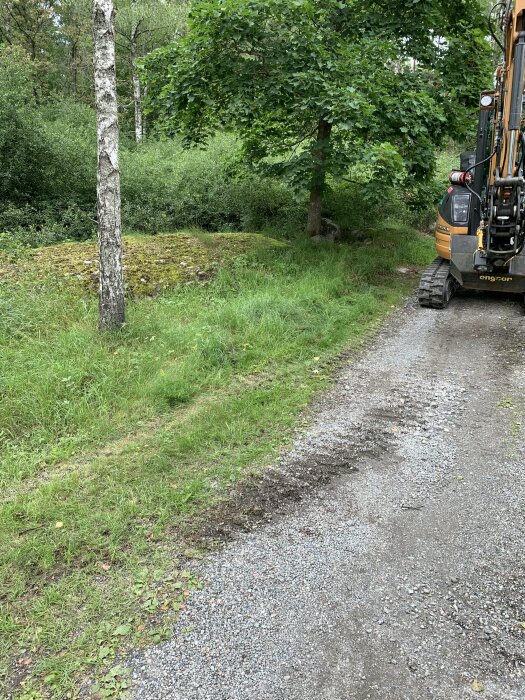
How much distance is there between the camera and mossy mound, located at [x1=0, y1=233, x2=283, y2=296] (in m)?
7.72

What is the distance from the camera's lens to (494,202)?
24.4ft

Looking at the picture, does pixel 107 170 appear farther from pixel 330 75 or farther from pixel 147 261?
pixel 330 75

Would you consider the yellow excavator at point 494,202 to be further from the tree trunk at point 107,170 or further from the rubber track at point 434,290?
the tree trunk at point 107,170

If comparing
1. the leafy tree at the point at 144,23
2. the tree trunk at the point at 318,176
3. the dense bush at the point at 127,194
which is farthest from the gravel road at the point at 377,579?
the leafy tree at the point at 144,23

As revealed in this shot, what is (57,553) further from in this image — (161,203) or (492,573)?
(161,203)

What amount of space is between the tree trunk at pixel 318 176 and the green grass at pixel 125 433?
7.91ft

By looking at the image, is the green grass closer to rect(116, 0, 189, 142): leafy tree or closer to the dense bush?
the dense bush

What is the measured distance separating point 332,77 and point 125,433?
21.4 feet

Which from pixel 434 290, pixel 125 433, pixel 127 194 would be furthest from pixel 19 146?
pixel 125 433

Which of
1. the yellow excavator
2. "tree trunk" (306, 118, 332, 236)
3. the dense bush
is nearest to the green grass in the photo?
the yellow excavator

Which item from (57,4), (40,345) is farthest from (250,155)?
(57,4)

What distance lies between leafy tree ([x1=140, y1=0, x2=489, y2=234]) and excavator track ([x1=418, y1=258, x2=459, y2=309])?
172 cm

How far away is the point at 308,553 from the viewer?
10.5 feet

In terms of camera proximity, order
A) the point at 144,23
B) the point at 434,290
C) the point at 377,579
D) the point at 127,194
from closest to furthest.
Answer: the point at 377,579
the point at 434,290
the point at 127,194
the point at 144,23
